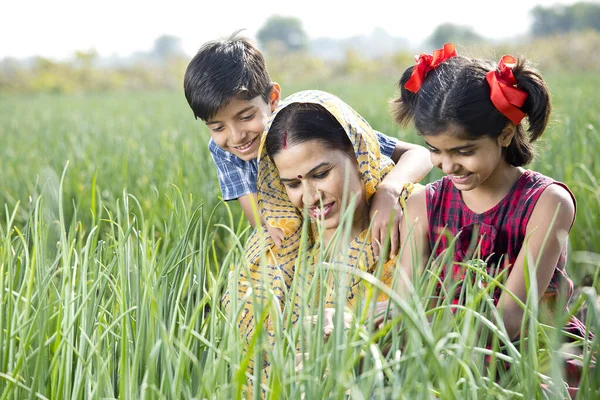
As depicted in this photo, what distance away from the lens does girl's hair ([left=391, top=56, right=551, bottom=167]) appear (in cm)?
142

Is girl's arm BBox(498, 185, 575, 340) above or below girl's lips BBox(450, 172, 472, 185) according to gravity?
below

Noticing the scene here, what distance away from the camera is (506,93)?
4.61ft

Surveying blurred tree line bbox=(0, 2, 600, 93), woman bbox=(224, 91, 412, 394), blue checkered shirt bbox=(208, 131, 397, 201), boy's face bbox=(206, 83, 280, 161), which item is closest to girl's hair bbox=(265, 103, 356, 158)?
woman bbox=(224, 91, 412, 394)

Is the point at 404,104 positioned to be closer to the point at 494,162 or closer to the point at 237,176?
the point at 494,162

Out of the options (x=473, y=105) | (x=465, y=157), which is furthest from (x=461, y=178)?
(x=473, y=105)

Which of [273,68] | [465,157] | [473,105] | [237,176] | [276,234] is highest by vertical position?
[273,68]

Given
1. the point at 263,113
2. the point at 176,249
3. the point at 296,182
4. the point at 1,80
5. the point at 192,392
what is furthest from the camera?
the point at 1,80

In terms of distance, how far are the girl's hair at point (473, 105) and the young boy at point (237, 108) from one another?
1.04ft

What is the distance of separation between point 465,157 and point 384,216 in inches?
8.7

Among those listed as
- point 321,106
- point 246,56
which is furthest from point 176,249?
point 246,56

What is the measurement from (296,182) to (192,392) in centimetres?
67

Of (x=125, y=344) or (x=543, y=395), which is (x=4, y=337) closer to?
(x=125, y=344)

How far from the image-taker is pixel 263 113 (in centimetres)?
203

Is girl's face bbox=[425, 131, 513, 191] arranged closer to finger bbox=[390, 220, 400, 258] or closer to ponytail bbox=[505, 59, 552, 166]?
ponytail bbox=[505, 59, 552, 166]
